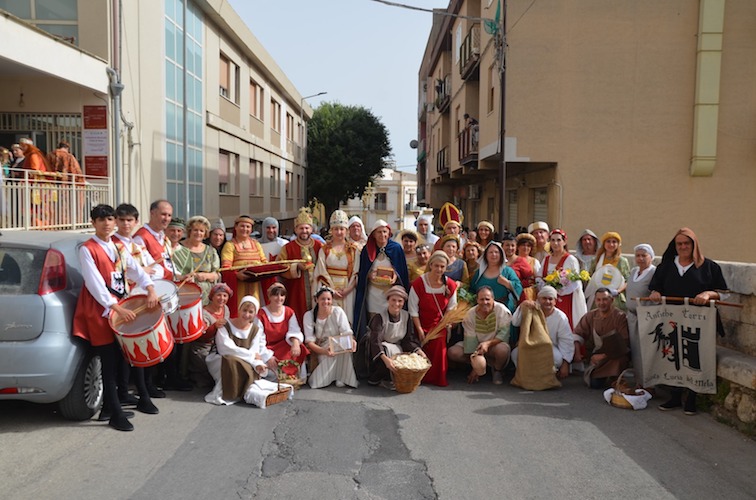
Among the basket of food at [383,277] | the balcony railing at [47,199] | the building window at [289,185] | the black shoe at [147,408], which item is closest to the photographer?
the black shoe at [147,408]

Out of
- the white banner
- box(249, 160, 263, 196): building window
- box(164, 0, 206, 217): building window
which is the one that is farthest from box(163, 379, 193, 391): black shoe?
box(249, 160, 263, 196): building window

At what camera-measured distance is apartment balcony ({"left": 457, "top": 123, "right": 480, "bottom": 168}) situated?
22.3 metres

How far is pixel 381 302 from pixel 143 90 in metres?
10.6

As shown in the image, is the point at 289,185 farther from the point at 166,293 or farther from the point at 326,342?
the point at 166,293

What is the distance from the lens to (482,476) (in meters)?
→ 4.62

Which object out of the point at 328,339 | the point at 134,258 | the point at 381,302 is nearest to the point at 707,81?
the point at 381,302

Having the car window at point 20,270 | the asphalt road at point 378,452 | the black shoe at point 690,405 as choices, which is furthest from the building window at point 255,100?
the black shoe at point 690,405

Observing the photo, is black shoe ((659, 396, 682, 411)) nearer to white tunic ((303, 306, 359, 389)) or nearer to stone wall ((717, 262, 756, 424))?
stone wall ((717, 262, 756, 424))

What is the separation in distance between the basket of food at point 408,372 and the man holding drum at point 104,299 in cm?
266

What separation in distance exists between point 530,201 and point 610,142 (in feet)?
11.6

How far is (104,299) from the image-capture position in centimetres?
522

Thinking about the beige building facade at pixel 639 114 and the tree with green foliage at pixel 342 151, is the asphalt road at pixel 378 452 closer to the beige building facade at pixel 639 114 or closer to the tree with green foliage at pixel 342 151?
the beige building facade at pixel 639 114

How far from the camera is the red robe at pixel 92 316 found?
5293mm

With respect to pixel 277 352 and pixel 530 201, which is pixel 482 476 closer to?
pixel 277 352
